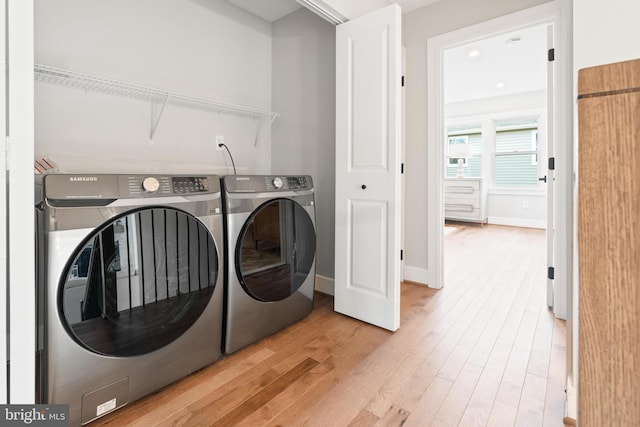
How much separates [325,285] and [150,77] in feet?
6.39

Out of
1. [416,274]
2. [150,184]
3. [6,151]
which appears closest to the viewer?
[6,151]

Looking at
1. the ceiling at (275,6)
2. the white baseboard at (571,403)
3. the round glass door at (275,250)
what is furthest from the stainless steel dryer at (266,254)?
the ceiling at (275,6)

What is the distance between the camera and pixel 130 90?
1.87m

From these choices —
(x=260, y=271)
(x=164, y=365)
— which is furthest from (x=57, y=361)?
(x=260, y=271)

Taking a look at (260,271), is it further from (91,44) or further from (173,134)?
(91,44)

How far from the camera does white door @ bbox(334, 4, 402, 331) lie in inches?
73.7

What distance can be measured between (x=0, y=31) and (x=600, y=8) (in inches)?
65.5

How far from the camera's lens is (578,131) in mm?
357

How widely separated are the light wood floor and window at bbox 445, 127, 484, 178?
16.0 ft

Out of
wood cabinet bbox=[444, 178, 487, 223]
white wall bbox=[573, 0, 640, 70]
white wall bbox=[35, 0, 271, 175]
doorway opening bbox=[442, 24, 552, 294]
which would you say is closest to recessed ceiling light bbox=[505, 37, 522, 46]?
doorway opening bbox=[442, 24, 552, 294]

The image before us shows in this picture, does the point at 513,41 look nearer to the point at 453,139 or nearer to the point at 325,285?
the point at 325,285

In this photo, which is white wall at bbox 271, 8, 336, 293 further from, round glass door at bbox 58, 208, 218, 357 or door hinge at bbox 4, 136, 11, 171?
door hinge at bbox 4, 136, 11, 171

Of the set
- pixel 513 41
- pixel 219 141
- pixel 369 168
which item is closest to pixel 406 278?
pixel 369 168

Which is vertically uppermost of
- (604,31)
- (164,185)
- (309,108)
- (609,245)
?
(309,108)
